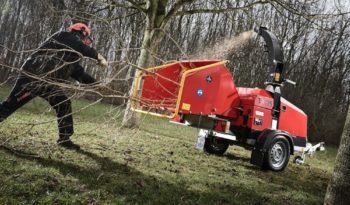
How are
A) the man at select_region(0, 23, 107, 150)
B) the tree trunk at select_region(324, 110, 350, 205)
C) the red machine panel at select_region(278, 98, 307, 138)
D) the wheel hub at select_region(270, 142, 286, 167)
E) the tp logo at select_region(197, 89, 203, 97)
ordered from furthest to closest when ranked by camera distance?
1. the red machine panel at select_region(278, 98, 307, 138)
2. the wheel hub at select_region(270, 142, 286, 167)
3. the tp logo at select_region(197, 89, 203, 97)
4. the man at select_region(0, 23, 107, 150)
5. the tree trunk at select_region(324, 110, 350, 205)

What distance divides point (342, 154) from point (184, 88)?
8.08ft

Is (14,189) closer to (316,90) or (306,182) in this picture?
(306,182)

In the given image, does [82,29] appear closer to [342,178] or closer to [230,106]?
[230,106]

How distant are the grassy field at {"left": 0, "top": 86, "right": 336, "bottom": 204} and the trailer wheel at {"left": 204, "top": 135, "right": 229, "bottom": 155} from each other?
335 millimetres

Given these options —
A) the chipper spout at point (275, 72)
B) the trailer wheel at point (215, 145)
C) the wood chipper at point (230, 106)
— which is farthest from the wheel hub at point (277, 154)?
the trailer wheel at point (215, 145)

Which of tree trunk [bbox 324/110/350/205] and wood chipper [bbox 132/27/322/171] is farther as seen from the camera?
wood chipper [bbox 132/27/322/171]

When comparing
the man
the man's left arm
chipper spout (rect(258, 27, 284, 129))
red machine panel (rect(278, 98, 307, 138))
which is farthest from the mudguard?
the man

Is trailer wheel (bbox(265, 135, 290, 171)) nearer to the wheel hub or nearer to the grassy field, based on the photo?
the wheel hub

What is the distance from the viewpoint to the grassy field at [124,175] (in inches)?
187

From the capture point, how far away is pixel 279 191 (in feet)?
21.6

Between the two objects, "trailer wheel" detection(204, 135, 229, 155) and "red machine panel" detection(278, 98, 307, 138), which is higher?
"red machine panel" detection(278, 98, 307, 138)

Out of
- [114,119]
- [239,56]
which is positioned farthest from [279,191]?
[239,56]

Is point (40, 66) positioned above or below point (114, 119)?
above

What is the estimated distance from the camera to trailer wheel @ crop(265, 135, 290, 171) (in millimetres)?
7918
